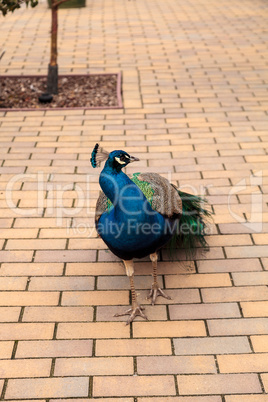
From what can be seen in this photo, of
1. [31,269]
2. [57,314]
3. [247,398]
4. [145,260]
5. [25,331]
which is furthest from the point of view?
[145,260]

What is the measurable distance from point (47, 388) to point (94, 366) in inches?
12.1

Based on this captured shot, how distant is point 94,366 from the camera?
289 centimetres

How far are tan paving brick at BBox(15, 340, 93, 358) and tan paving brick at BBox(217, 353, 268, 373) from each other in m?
0.84

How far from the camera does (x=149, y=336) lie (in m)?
3.10

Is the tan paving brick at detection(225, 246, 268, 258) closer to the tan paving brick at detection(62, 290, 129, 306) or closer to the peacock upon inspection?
the peacock

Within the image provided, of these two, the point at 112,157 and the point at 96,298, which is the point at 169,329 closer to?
the point at 96,298

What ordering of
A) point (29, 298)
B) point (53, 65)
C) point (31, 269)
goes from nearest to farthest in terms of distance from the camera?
point (29, 298)
point (31, 269)
point (53, 65)

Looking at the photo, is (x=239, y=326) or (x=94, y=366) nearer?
(x=94, y=366)

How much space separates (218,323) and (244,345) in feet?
0.77

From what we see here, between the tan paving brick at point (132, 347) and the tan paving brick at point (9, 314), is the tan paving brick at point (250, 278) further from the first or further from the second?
the tan paving brick at point (9, 314)

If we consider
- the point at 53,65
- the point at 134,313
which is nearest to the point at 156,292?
the point at 134,313

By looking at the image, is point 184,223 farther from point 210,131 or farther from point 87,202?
point 210,131

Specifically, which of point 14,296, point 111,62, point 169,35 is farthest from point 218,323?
point 169,35

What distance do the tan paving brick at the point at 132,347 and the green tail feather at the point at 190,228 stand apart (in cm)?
88
